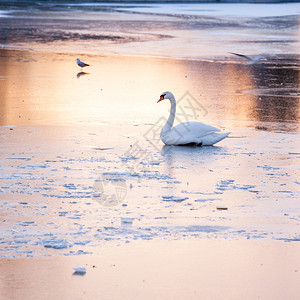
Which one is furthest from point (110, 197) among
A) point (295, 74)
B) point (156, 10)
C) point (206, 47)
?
point (156, 10)

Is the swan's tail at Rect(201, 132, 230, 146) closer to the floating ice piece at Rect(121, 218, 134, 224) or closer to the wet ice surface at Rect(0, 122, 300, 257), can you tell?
the wet ice surface at Rect(0, 122, 300, 257)

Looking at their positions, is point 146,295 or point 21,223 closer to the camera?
point 146,295

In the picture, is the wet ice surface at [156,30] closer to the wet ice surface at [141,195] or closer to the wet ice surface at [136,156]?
the wet ice surface at [136,156]

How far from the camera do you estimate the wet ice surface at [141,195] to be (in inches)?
259

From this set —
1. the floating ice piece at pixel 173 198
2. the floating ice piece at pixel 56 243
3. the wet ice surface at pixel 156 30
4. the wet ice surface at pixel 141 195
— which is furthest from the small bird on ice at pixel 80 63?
the floating ice piece at pixel 56 243

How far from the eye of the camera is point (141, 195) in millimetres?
7723

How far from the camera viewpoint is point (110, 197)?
7.61m

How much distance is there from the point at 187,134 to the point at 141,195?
101 inches

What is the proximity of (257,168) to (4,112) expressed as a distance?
500 cm

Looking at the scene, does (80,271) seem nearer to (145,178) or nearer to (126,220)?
(126,220)

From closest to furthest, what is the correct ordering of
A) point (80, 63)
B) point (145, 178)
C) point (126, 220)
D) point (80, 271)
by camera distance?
point (80, 271), point (126, 220), point (145, 178), point (80, 63)

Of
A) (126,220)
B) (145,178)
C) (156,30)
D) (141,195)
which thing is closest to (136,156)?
(145,178)

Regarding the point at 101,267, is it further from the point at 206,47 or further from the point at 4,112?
the point at 206,47

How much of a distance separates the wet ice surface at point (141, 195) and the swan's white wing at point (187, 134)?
0.12 metres
